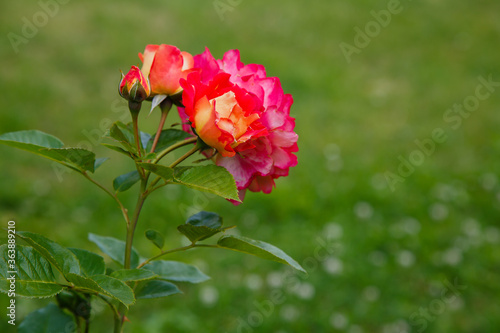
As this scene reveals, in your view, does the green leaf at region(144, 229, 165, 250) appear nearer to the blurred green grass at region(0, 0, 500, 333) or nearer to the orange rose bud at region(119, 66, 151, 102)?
the orange rose bud at region(119, 66, 151, 102)

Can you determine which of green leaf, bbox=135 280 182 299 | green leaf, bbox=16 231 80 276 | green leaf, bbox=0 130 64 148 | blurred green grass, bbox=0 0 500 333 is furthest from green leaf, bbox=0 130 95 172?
blurred green grass, bbox=0 0 500 333

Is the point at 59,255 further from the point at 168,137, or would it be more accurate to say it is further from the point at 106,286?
the point at 168,137

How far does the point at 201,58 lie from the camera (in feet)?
2.50

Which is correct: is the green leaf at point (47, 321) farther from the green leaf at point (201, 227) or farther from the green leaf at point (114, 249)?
the green leaf at point (201, 227)

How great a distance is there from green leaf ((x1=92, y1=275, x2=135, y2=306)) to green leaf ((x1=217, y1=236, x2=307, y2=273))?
5.9 inches

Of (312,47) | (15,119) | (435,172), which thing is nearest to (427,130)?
(435,172)

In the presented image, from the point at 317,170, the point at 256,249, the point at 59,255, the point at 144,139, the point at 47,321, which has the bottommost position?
the point at 47,321

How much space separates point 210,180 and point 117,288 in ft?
0.58

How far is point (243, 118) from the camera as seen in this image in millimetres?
675

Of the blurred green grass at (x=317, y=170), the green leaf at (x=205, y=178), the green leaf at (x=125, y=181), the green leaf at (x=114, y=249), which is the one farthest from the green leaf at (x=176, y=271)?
the blurred green grass at (x=317, y=170)

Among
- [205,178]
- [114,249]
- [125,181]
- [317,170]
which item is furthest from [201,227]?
[317,170]

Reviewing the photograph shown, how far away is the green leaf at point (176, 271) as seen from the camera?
0.89 metres

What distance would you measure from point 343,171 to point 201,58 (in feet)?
7.38

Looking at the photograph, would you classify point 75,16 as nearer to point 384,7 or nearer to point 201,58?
point 384,7
